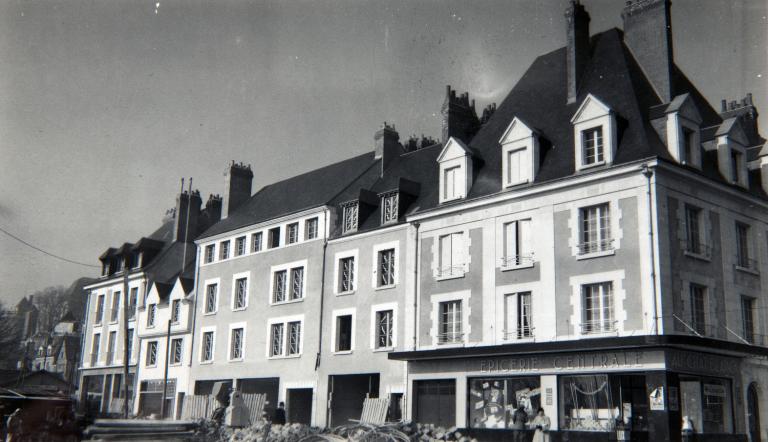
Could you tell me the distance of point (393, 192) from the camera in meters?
32.8

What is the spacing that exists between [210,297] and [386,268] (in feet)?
45.3

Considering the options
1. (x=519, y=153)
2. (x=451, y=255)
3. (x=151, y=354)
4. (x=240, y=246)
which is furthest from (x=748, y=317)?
(x=151, y=354)

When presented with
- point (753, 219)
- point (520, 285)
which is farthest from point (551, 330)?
point (753, 219)

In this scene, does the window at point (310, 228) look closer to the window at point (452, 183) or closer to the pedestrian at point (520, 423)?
the window at point (452, 183)

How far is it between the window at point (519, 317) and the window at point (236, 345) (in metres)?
17.3

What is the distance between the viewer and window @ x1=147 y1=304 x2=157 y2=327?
4697cm

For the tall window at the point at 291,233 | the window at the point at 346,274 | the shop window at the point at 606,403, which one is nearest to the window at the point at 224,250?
the tall window at the point at 291,233

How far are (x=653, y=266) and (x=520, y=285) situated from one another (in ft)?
15.9

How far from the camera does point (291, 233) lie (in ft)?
125

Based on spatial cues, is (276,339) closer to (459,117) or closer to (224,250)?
(224,250)

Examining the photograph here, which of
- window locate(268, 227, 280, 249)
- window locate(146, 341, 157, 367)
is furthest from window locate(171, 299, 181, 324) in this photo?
window locate(268, 227, 280, 249)

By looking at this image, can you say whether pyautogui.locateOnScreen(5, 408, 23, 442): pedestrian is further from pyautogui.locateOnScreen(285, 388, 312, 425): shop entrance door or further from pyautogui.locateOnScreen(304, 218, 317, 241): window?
pyautogui.locateOnScreen(304, 218, 317, 241): window

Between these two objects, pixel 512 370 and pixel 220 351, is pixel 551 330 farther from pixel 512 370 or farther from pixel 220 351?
pixel 220 351

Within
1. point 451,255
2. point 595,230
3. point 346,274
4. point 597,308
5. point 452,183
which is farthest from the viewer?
point 346,274
